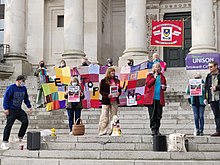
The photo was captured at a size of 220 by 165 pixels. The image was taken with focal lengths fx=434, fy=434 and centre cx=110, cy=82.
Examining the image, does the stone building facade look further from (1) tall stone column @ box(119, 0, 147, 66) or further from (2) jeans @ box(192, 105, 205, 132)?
(2) jeans @ box(192, 105, 205, 132)

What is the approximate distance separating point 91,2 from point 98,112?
12.4 m

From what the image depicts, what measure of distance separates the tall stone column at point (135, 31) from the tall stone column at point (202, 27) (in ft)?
8.37

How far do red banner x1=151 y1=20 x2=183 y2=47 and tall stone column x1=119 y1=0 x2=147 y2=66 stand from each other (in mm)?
912

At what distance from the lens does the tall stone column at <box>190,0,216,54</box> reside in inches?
813

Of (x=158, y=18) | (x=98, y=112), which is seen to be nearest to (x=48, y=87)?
(x=98, y=112)

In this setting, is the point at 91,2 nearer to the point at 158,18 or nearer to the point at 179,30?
the point at 158,18

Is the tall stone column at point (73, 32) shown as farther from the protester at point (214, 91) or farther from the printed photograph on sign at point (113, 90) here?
the protester at point (214, 91)

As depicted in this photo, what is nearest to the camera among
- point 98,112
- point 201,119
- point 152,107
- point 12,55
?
point 152,107

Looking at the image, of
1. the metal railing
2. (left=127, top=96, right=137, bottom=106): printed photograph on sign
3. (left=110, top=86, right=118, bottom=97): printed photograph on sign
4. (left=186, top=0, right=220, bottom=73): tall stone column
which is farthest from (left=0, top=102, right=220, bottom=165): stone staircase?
the metal railing

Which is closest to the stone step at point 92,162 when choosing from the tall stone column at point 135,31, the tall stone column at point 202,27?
the tall stone column at point 202,27

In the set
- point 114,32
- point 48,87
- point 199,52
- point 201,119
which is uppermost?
point 114,32

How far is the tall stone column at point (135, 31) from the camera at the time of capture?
21.5 metres

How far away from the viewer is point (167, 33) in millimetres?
20938

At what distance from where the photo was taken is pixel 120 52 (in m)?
28.7
